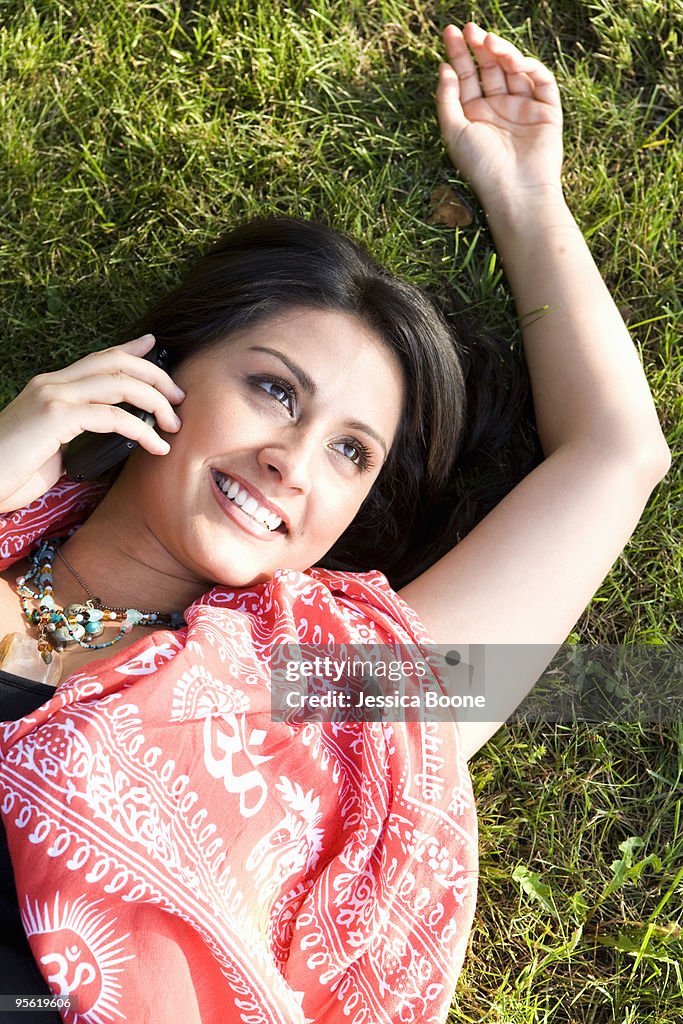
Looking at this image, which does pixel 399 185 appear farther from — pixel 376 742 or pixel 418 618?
pixel 376 742

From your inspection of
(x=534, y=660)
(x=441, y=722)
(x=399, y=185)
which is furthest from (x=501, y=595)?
(x=399, y=185)

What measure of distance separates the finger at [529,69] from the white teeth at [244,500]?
2051 millimetres

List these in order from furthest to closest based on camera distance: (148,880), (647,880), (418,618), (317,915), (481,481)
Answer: (481,481), (647,880), (418,618), (317,915), (148,880)

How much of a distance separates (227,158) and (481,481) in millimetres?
1552

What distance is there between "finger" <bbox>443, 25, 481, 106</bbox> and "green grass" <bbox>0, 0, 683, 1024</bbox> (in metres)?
0.11

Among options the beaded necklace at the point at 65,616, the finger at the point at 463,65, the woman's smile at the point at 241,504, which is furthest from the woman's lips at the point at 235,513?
the finger at the point at 463,65

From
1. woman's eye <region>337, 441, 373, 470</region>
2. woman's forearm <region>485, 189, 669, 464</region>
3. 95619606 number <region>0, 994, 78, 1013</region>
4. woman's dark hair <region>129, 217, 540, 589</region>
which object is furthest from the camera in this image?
woman's forearm <region>485, 189, 669, 464</region>

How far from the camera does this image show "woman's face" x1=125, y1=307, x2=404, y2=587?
2.64 m

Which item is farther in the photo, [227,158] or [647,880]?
[227,158]

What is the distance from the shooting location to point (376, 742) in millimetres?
2607

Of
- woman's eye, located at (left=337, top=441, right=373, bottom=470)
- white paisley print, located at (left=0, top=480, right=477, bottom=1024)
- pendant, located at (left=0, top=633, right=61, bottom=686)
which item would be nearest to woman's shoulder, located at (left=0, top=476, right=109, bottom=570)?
white paisley print, located at (left=0, top=480, right=477, bottom=1024)

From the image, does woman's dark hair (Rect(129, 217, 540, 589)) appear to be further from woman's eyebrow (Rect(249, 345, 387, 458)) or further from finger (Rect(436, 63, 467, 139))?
finger (Rect(436, 63, 467, 139))

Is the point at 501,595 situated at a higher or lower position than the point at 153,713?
lower

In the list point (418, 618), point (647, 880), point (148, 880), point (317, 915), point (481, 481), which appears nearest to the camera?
point (148, 880)
